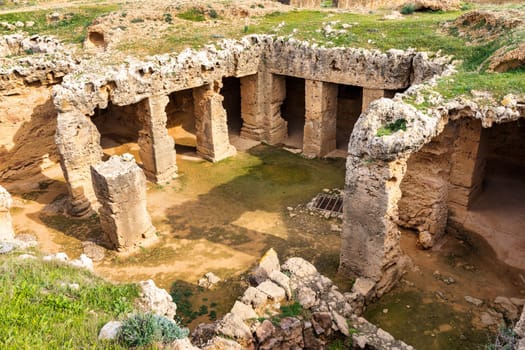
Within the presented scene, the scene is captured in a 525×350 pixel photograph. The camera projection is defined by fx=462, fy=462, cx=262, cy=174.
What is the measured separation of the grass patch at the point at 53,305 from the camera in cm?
489

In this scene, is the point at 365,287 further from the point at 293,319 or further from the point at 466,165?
the point at 466,165

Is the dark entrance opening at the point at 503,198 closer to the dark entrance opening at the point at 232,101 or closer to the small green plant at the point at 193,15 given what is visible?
the dark entrance opening at the point at 232,101

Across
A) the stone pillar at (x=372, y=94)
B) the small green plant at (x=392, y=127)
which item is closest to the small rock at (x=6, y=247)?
the small green plant at (x=392, y=127)

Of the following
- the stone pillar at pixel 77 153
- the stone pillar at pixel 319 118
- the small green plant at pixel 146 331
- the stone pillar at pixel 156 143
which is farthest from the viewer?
the stone pillar at pixel 319 118

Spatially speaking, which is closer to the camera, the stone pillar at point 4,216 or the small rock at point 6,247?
the small rock at point 6,247

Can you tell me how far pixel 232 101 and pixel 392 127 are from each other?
1176cm

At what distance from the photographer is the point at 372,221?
28.3 ft

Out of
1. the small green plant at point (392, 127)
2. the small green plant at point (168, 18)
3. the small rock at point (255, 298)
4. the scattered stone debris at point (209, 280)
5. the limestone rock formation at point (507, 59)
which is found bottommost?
the scattered stone debris at point (209, 280)

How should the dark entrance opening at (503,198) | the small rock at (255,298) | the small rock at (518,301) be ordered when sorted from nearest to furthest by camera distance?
the small rock at (255,298) < the small rock at (518,301) < the dark entrance opening at (503,198)

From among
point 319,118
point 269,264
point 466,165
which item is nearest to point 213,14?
Answer: point 319,118

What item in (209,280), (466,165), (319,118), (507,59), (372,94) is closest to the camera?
(209,280)

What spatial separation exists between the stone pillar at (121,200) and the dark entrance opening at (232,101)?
26.0ft

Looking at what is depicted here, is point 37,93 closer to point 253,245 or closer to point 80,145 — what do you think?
point 80,145

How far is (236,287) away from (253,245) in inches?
64.6
